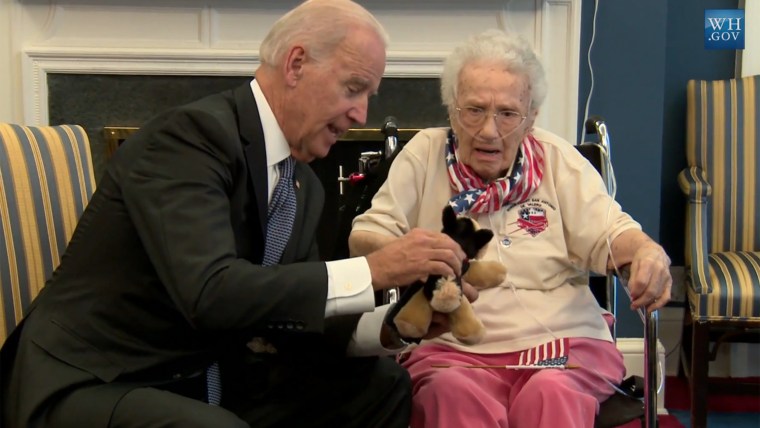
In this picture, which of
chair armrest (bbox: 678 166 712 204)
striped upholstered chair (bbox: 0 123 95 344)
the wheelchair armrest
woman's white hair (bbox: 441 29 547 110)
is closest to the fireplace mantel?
chair armrest (bbox: 678 166 712 204)

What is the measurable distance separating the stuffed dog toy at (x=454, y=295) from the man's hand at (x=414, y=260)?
4cm

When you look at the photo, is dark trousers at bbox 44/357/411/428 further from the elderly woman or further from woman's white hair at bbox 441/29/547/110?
woman's white hair at bbox 441/29/547/110

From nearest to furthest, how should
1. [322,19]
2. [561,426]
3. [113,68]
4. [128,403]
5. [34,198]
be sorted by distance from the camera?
[128,403] < [322,19] < [561,426] < [34,198] < [113,68]

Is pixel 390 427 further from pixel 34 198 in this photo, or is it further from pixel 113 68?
pixel 113 68

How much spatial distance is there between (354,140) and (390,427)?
179 centimetres

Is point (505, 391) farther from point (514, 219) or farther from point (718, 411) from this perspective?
point (718, 411)

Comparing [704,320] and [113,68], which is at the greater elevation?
[113,68]

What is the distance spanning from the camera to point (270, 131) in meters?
1.43

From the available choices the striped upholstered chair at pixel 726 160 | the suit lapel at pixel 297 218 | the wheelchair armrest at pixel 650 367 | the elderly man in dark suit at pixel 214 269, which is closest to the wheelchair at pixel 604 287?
the wheelchair armrest at pixel 650 367

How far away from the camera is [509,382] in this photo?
164 cm

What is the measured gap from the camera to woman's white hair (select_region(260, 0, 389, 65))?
54.3 inches

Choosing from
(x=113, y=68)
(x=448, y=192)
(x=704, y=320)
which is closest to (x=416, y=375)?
(x=448, y=192)

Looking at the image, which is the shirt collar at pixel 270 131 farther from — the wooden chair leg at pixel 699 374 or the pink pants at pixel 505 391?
the wooden chair leg at pixel 699 374

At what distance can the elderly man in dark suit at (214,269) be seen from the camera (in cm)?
120
